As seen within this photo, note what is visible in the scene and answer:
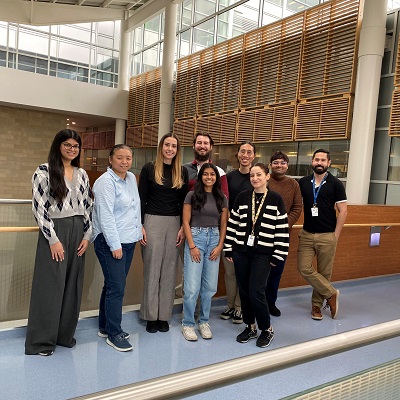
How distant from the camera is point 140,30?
16578 mm

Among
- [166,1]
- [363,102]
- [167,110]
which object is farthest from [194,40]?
[363,102]

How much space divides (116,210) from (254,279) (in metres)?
1.31

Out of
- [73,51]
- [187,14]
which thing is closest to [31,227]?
[187,14]

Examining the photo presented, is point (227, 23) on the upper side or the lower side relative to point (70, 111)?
upper

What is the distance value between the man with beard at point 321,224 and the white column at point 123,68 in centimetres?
1355

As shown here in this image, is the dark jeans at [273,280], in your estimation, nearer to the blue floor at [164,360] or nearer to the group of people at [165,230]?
the group of people at [165,230]

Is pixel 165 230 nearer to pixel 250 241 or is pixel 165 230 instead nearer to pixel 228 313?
pixel 250 241

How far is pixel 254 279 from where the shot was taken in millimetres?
3291

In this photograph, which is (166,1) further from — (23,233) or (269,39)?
(23,233)

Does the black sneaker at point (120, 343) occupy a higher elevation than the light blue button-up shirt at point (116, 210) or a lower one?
lower

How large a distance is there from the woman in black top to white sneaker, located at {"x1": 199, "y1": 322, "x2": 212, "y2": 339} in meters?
0.33

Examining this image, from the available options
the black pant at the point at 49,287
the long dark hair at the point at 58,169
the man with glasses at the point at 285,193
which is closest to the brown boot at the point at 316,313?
the man with glasses at the point at 285,193

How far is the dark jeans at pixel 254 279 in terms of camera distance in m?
3.29

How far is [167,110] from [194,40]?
105 inches
